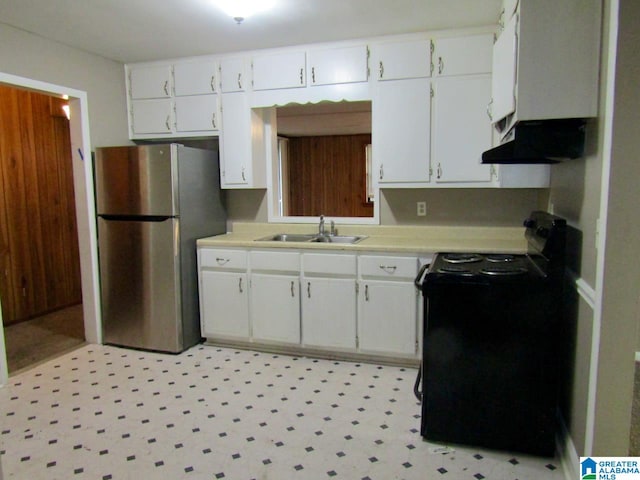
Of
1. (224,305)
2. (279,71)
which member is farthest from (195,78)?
(224,305)

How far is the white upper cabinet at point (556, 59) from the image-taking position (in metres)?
1.78

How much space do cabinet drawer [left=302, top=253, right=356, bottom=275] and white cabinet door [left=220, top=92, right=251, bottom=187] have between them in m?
0.91

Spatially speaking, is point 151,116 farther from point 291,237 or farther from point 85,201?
point 291,237

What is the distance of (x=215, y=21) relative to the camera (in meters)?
2.99

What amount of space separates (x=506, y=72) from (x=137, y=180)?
2573 millimetres

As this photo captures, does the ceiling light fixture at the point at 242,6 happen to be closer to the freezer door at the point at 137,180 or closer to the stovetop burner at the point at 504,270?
the freezer door at the point at 137,180

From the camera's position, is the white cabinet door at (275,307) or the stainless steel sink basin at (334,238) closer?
the white cabinet door at (275,307)

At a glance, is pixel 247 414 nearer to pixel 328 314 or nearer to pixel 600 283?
pixel 328 314

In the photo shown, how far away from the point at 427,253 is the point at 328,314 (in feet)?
2.68

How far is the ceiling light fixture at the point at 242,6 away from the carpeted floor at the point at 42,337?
276cm

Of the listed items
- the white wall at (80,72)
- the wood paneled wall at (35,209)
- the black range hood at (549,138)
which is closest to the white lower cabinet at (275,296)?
the white wall at (80,72)

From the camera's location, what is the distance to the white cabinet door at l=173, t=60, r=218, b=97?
12.1 ft

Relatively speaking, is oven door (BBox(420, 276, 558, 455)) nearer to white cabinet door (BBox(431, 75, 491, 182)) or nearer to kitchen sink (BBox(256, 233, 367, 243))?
white cabinet door (BBox(431, 75, 491, 182))

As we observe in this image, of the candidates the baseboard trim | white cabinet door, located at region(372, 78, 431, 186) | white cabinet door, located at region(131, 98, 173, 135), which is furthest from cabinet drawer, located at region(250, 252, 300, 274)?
the baseboard trim
